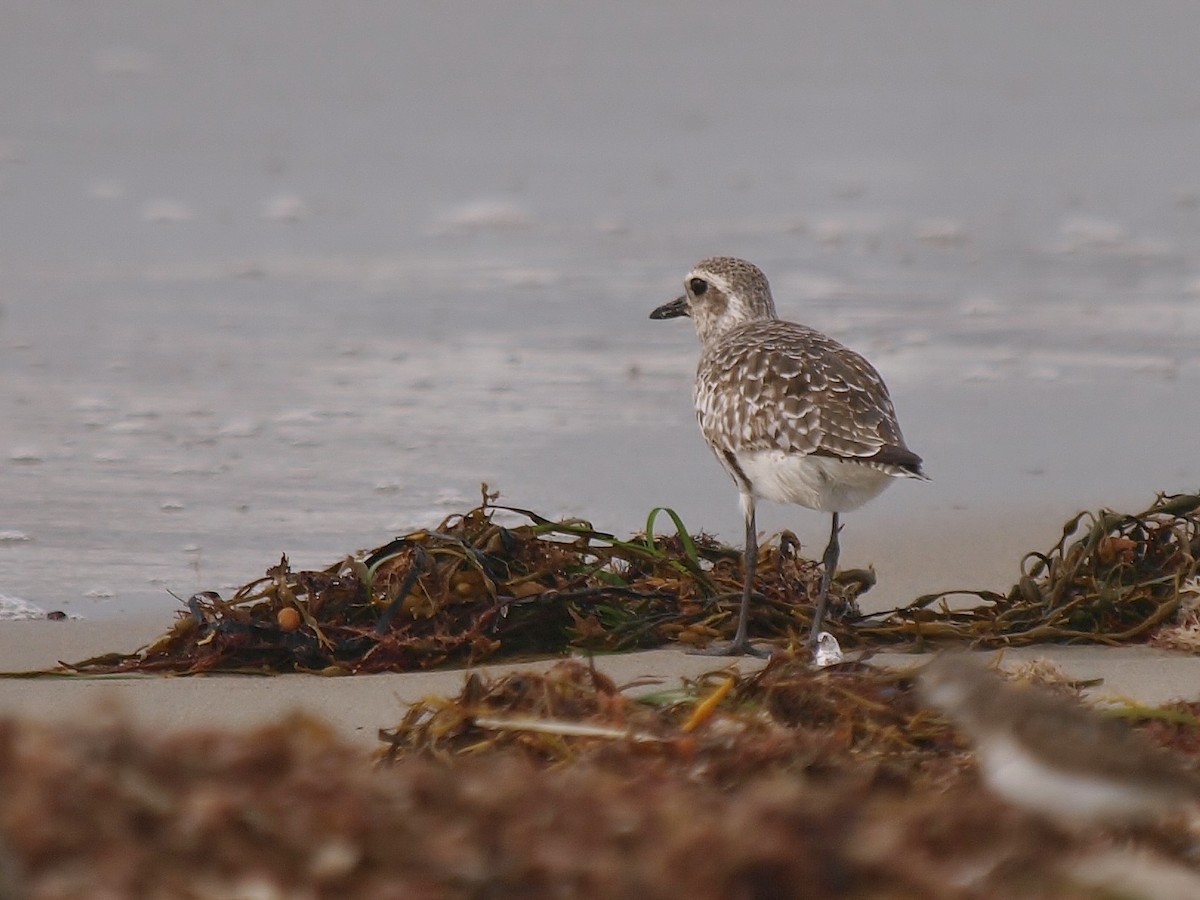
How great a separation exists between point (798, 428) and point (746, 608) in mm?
535

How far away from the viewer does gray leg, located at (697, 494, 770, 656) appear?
493 centimetres

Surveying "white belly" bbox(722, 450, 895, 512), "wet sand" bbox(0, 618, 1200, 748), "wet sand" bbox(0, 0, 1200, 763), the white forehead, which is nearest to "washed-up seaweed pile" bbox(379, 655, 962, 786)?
"wet sand" bbox(0, 618, 1200, 748)

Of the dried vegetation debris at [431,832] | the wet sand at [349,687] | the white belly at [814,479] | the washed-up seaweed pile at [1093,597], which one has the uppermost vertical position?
the white belly at [814,479]

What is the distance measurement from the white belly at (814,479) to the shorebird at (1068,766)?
2.32 m

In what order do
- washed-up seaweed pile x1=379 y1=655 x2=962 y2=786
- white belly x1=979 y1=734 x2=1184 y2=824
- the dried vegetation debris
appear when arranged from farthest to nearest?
washed-up seaweed pile x1=379 y1=655 x2=962 y2=786 < white belly x1=979 y1=734 x2=1184 y2=824 < the dried vegetation debris

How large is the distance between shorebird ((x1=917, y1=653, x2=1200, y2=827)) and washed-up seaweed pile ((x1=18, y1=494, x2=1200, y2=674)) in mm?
2149

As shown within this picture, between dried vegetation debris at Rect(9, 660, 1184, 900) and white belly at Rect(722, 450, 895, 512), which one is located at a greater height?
white belly at Rect(722, 450, 895, 512)

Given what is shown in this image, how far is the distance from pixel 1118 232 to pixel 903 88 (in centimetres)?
402

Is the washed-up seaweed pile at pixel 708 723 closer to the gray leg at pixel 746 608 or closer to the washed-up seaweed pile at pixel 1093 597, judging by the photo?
the gray leg at pixel 746 608

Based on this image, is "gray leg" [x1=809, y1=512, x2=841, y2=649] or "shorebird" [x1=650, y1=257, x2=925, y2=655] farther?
"shorebird" [x1=650, y1=257, x2=925, y2=655]

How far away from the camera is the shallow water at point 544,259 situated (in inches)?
268

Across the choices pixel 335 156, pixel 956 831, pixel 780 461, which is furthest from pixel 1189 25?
pixel 956 831

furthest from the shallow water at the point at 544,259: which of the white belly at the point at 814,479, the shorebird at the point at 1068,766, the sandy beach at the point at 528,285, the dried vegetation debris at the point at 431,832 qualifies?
the dried vegetation debris at the point at 431,832

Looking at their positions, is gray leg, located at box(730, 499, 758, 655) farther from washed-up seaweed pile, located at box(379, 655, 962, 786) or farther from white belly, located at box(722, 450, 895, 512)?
washed-up seaweed pile, located at box(379, 655, 962, 786)
